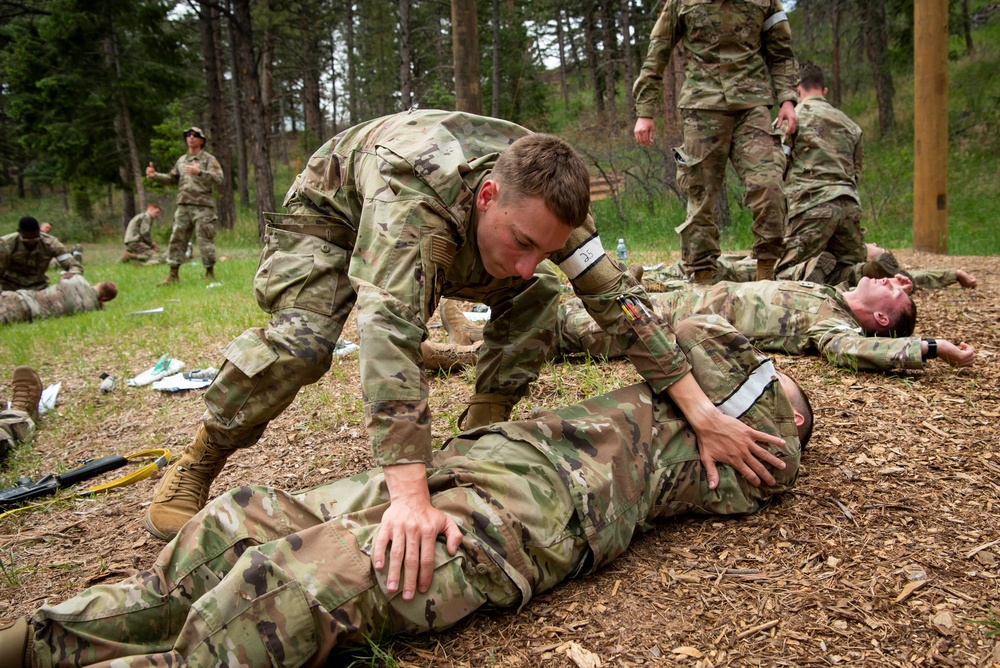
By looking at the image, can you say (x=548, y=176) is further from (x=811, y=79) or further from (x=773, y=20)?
(x=811, y=79)

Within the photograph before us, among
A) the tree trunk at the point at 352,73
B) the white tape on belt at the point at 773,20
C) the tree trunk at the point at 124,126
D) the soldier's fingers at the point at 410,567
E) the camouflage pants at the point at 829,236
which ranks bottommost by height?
the soldier's fingers at the point at 410,567

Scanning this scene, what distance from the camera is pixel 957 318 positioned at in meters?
4.67

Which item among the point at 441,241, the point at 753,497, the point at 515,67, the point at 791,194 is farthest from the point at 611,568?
the point at 515,67

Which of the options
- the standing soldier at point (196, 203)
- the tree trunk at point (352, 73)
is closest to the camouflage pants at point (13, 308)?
Answer: the standing soldier at point (196, 203)

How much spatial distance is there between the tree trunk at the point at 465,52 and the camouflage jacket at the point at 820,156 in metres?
2.67

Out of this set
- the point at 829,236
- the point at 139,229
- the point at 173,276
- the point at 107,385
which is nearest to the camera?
the point at 107,385

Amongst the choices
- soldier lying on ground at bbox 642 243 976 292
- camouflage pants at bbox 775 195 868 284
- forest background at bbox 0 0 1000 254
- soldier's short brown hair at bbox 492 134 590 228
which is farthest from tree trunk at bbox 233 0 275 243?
soldier's short brown hair at bbox 492 134 590 228

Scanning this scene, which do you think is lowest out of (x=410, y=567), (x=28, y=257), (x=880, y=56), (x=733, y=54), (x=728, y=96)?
(x=410, y=567)

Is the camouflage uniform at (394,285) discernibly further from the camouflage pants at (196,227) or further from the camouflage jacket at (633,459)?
the camouflage pants at (196,227)

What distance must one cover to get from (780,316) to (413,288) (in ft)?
9.73

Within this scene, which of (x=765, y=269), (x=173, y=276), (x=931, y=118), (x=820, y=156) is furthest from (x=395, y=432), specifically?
(x=173, y=276)

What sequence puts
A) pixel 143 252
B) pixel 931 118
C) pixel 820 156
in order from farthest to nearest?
pixel 143 252 < pixel 931 118 < pixel 820 156

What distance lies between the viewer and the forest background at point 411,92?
1335 cm

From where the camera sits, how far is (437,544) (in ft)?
→ 5.82
